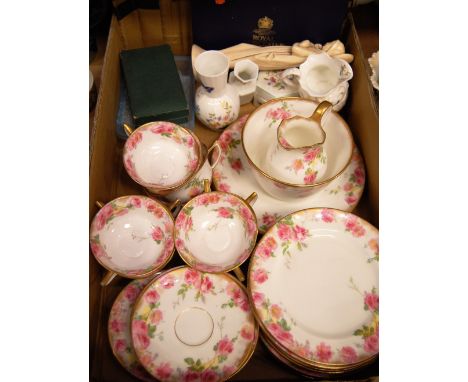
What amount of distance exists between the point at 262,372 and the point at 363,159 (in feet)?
1.47

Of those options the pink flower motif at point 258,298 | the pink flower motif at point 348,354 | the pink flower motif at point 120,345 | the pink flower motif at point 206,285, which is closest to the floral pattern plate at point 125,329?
the pink flower motif at point 120,345

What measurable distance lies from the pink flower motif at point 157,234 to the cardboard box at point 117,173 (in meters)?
0.06

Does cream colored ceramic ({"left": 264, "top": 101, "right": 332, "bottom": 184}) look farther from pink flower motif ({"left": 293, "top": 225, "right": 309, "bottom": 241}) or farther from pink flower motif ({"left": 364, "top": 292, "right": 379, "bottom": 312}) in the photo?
pink flower motif ({"left": 364, "top": 292, "right": 379, "bottom": 312})

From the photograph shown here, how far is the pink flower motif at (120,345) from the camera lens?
24.1 inches

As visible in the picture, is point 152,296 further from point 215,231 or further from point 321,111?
point 321,111

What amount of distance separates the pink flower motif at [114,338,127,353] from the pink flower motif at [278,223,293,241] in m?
0.32

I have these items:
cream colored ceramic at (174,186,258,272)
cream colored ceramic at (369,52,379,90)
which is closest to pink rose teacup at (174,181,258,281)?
cream colored ceramic at (174,186,258,272)

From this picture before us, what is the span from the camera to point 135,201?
68 cm

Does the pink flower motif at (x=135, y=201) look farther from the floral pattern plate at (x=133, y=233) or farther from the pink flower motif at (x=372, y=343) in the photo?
the pink flower motif at (x=372, y=343)

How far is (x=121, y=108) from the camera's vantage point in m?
0.80

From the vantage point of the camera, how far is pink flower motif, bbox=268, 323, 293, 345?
57cm

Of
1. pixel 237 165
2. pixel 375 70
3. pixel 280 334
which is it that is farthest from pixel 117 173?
pixel 375 70

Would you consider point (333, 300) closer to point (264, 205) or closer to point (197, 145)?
point (264, 205)

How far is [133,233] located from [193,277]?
14 cm
